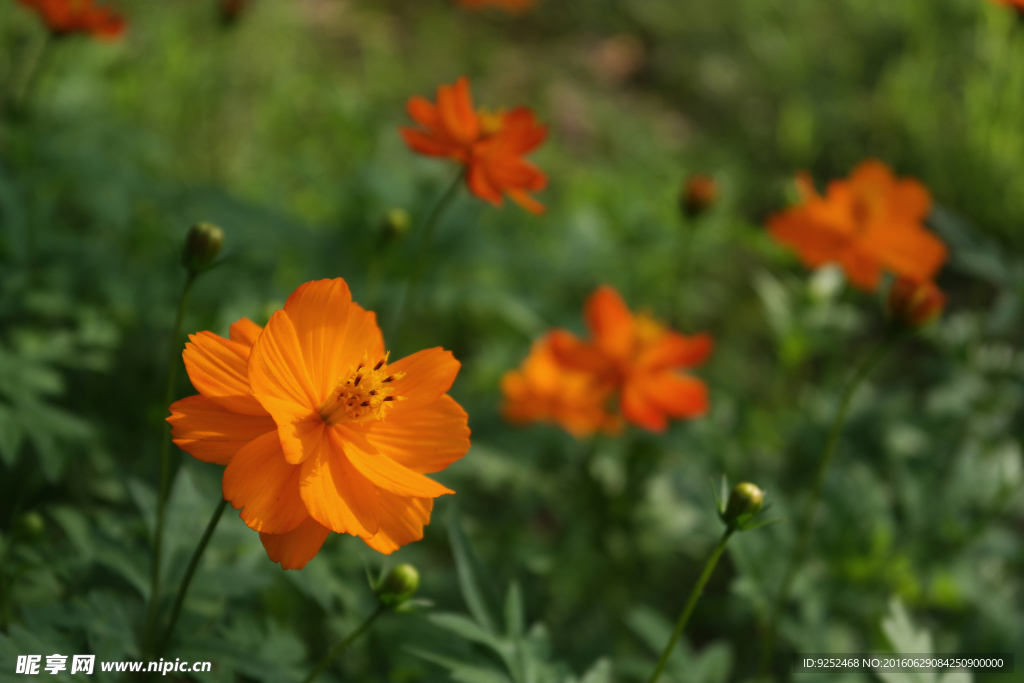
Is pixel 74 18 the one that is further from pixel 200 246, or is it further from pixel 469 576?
pixel 469 576

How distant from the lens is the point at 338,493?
787 millimetres

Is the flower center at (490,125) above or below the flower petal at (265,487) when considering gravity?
above

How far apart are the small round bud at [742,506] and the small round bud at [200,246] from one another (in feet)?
2.15

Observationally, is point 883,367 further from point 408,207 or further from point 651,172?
point 408,207

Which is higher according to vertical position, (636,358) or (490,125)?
(490,125)

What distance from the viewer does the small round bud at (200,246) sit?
918 mm

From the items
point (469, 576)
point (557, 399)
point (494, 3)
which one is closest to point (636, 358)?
point (557, 399)

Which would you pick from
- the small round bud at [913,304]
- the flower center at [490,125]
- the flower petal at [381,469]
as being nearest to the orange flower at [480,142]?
the flower center at [490,125]

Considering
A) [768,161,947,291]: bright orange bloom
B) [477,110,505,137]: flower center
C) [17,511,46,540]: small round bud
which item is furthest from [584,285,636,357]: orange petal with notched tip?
[17,511,46,540]: small round bud

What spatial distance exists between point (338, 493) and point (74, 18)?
1189mm

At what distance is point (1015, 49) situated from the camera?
11.0 feet

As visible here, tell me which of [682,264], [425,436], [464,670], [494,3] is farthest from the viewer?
[494,3]

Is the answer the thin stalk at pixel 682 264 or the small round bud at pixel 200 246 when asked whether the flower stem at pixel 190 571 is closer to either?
the small round bud at pixel 200 246

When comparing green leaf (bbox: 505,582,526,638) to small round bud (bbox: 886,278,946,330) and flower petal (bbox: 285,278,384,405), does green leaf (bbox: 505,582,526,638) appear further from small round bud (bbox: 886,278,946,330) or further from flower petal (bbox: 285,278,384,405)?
small round bud (bbox: 886,278,946,330)
